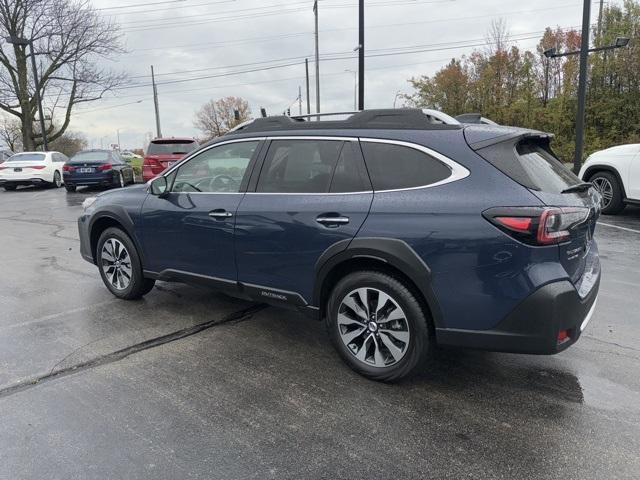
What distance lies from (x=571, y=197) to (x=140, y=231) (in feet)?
11.9

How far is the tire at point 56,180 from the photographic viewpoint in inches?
762

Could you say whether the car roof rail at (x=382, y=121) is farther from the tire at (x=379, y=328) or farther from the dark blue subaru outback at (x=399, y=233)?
the tire at (x=379, y=328)

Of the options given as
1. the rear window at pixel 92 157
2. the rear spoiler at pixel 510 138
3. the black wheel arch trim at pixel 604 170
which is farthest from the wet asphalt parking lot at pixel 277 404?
the rear window at pixel 92 157

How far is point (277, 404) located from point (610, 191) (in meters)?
8.91

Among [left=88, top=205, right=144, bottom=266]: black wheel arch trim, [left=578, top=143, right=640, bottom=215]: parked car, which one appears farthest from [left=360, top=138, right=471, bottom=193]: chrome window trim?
[left=578, top=143, right=640, bottom=215]: parked car

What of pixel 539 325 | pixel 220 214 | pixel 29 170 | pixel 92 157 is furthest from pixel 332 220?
pixel 29 170

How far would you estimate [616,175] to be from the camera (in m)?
9.43

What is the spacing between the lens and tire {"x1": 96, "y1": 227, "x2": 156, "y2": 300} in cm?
496

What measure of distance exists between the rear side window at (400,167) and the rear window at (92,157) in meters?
15.7

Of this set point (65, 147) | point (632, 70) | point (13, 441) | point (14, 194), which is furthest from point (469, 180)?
point (65, 147)

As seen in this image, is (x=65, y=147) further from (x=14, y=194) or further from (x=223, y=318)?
(x=223, y=318)

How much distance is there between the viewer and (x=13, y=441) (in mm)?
2787

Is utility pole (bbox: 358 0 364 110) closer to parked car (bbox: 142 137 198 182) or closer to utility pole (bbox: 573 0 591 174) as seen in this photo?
parked car (bbox: 142 137 198 182)

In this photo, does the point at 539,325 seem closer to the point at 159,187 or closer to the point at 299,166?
the point at 299,166
